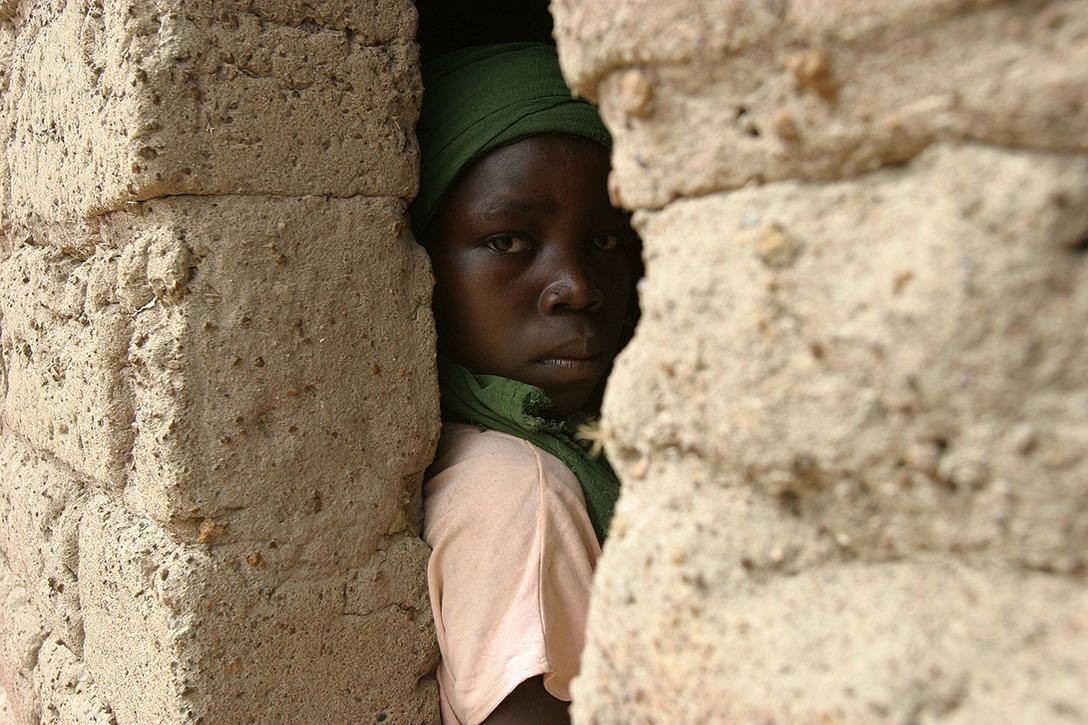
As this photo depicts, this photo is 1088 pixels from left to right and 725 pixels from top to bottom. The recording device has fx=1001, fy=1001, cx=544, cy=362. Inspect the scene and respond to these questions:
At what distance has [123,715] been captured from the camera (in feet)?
5.35

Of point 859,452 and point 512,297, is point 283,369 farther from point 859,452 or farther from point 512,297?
point 859,452

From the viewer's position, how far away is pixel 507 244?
5.84 ft

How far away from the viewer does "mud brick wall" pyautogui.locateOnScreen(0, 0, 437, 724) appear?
1.41m

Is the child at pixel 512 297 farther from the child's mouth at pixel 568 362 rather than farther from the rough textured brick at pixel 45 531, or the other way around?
the rough textured brick at pixel 45 531

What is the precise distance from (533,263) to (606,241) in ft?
0.56

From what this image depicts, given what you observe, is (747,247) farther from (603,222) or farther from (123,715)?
(123,715)

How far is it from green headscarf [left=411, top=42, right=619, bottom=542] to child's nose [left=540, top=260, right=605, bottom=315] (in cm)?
15

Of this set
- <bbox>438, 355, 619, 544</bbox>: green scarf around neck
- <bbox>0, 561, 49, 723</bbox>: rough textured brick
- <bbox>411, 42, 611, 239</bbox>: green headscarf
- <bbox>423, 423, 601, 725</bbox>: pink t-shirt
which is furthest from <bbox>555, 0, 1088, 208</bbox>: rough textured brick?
<bbox>0, 561, 49, 723</bbox>: rough textured brick

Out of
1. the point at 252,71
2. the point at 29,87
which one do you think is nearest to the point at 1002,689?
the point at 252,71

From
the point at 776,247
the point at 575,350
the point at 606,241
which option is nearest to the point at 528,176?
the point at 606,241

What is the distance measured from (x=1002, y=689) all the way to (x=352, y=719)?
1.19m

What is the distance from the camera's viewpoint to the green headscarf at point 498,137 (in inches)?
66.4

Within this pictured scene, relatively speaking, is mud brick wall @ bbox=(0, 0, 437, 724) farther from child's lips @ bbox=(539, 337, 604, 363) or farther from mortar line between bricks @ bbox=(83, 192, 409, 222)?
child's lips @ bbox=(539, 337, 604, 363)

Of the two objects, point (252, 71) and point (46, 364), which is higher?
point (252, 71)
